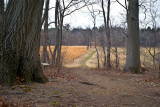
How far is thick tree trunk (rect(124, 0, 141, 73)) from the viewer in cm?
1358

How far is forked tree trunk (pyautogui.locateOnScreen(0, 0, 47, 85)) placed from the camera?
5199mm

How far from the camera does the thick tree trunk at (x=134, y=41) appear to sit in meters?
13.6

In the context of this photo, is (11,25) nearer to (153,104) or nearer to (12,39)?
(12,39)

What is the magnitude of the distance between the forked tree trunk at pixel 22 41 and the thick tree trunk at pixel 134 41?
9172mm

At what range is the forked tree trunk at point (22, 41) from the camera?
17.1 feet

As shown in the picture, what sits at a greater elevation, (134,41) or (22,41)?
(134,41)

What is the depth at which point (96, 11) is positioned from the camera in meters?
23.1

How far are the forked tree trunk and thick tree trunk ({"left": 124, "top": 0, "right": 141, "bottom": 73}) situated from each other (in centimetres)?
917

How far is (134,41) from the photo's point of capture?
1358 centimetres

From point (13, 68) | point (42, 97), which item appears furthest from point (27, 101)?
point (13, 68)

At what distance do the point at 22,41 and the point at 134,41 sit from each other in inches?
395

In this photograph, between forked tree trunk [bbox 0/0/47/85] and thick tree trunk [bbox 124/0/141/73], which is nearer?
forked tree trunk [bbox 0/0/47/85]

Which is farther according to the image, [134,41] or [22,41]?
[134,41]

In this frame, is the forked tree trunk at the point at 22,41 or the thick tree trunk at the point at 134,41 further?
the thick tree trunk at the point at 134,41
